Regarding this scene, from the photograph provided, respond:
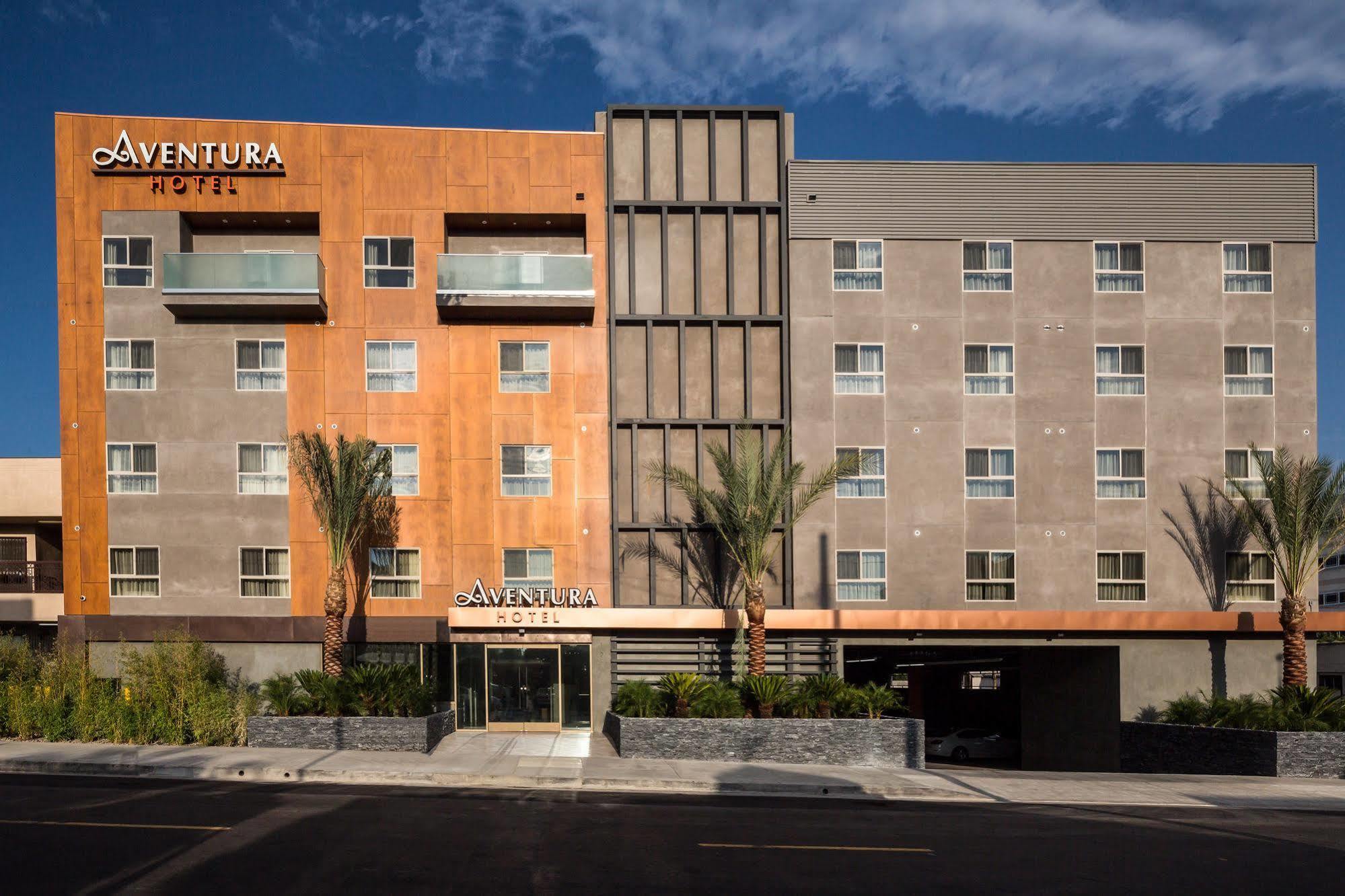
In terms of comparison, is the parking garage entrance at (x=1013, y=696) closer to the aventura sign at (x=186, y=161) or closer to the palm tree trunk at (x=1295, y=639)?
the palm tree trunk at (x=1295, y=639)

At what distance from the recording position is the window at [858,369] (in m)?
31.4

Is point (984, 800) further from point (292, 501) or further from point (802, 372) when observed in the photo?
point (292, 501)

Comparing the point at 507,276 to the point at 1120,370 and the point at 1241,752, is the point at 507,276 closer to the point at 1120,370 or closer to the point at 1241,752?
the point at 1120,370

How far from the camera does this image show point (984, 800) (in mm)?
20047

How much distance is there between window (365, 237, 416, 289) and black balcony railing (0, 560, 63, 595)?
15626mm

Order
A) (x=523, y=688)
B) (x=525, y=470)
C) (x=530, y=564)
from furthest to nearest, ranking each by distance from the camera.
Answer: (x=525, y=470), (x=530, y=564), (x=523, y=688)

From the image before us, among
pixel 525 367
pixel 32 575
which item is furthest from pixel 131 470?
pixel 525 367

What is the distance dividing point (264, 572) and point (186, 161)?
1332cm

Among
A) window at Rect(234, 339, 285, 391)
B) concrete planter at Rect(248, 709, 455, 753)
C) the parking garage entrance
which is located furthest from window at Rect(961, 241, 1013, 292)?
window at Rect(234, 339, 285, 391)

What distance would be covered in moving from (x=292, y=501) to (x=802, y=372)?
1681 centimetres

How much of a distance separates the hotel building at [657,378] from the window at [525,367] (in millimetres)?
97

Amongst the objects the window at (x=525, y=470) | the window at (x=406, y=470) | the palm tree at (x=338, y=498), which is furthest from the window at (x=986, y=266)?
the palm tree at (x=338, y=498)

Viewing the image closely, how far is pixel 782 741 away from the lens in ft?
78.3

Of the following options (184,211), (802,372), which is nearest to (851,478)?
(802,372)
